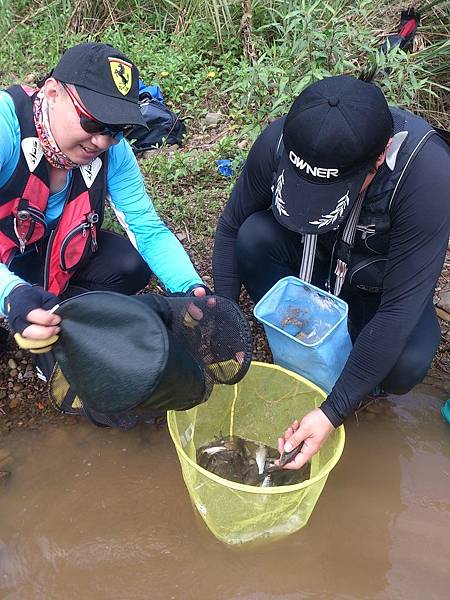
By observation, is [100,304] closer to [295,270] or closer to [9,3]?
[295,270]

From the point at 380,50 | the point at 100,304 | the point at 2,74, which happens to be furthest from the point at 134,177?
the point at 2,74

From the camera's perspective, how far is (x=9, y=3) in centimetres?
470

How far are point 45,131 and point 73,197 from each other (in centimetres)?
30

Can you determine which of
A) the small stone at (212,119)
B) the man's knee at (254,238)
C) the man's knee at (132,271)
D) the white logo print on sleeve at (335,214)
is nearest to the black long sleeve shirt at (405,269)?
the white logo print on sleeve at (335,214)

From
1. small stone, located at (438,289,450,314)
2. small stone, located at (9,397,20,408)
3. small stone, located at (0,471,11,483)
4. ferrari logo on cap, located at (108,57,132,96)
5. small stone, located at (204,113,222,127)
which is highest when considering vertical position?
ferrari logo on cap, located at (108,57,132,96)

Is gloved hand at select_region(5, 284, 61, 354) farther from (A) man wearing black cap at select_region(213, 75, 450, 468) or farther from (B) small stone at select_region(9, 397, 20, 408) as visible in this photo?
(B) small stone at select_region(9, 397, 20, 408)

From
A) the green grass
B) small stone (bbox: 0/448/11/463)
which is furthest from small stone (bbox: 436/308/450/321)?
small stone (bbox: 0/448/11/463)

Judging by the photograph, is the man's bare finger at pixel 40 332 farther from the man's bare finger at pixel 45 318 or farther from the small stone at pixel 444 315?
the small stone at pixel 444 315

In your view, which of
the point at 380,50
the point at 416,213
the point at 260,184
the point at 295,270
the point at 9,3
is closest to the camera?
the point at 416,213

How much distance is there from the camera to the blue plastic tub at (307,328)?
6.41ft

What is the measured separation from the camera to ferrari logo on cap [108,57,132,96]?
5.88 ft

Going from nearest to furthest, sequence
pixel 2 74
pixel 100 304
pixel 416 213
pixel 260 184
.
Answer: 1. pixel 100 304
2. pixel 416 213
3. pixel 260 184
4. pixel 2 74

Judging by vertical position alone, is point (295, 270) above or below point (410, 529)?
above

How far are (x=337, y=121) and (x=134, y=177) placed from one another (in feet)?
3.36
